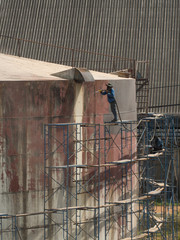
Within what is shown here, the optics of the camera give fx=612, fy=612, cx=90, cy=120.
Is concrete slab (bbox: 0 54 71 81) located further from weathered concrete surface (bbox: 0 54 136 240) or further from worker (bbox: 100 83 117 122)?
worker (bbox: 100 83 117 122)

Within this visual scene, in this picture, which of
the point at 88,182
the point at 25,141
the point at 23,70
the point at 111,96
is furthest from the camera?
the point at 23,70

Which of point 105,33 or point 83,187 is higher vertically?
point 105,33

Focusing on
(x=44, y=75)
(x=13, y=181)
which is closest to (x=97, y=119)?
(x=44, y=75)

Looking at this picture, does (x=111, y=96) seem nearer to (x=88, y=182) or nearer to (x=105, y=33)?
(x=88, y=182)

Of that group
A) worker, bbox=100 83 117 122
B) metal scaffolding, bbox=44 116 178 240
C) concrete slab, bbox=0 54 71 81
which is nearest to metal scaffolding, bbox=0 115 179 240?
metal scaffolding, bbox=44 116 178 240

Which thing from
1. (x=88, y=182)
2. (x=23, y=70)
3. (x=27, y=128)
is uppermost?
(x=23, y=70)

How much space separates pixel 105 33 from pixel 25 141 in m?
26.7

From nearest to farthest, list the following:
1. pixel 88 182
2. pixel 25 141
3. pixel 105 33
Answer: pixel 25 141 → pixel 88 182 → pixel 105 33

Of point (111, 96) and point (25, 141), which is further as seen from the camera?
point (111, 96)

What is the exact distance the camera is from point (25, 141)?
907 inches

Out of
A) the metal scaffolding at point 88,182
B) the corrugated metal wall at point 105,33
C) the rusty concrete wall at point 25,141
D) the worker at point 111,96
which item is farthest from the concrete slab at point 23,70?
the corrugated metal wall at point 105,33

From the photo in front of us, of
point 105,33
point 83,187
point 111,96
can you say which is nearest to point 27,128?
point 83,187

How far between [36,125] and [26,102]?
3.11 ft

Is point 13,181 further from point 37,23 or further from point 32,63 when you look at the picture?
point 37,23
